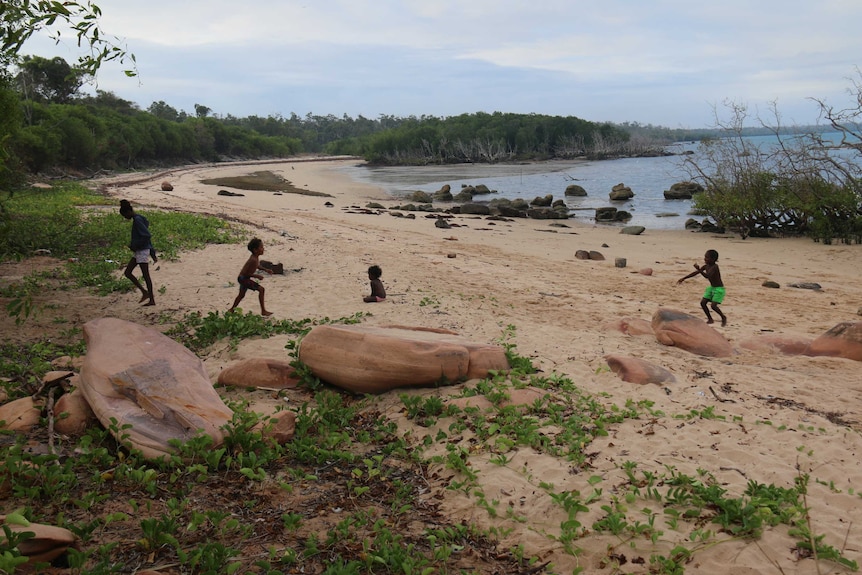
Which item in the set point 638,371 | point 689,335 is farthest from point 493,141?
point 638,371

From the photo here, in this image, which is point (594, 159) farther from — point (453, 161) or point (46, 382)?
point (46, 382)

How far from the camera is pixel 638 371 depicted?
672cm

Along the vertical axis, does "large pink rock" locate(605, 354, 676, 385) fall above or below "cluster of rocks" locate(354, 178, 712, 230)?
below

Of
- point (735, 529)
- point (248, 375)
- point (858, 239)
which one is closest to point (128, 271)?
point (248, 375)

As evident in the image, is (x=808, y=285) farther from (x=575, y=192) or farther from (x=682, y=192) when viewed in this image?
(x=575, y=192)

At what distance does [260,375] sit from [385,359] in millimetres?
1470

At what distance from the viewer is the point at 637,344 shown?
8242 mm

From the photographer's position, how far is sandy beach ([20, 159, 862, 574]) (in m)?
4.16

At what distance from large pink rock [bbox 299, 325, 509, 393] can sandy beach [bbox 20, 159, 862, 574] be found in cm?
→ 22

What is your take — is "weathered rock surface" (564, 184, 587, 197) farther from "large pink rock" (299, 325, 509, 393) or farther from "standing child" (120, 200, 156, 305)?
"large pink rock" (299, 325, 509, 393)

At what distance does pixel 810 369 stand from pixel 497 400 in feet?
13.8

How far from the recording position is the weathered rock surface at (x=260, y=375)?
654 centimetres

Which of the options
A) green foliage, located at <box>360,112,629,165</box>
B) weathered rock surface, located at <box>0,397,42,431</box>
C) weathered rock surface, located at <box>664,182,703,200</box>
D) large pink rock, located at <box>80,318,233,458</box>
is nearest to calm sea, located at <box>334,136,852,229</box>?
weathered rock surface, located at <box>664,182,703,200</box>

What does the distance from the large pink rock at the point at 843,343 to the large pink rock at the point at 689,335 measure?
112 cm
